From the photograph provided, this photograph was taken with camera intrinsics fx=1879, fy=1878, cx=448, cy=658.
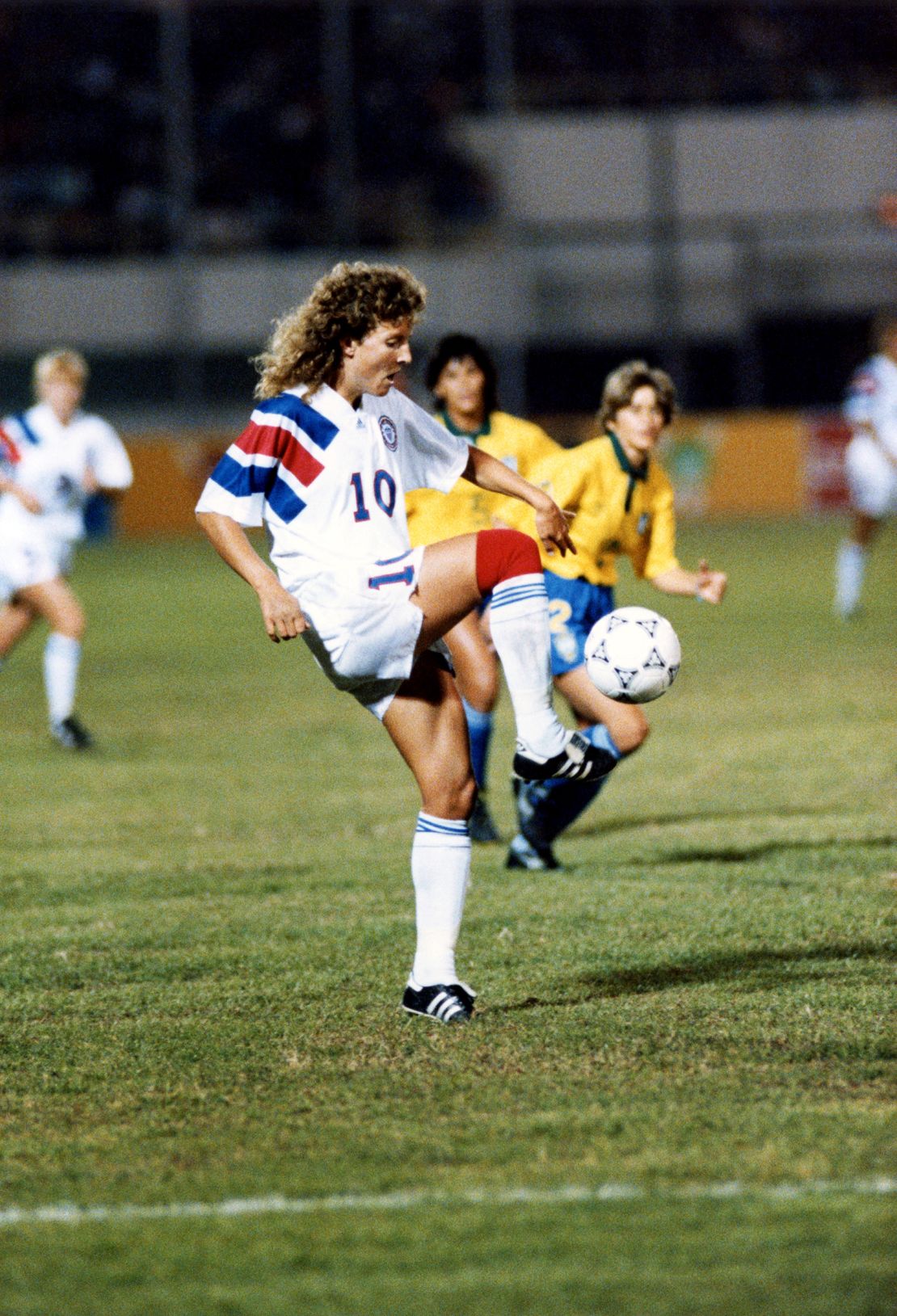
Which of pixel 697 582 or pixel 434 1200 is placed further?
pixel 697 582

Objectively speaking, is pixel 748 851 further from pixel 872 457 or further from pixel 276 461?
pixel 872 457

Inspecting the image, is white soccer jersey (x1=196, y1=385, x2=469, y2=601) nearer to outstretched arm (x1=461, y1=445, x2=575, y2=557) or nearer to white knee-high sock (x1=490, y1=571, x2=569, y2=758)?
white knee-high sock (x1=490, y1=571, x2=569, y2=758)

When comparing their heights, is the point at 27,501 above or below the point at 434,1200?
above

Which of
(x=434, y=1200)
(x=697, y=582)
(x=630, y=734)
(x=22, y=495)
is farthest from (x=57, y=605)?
(x=434, y=1200)

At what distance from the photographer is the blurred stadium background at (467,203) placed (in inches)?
1120

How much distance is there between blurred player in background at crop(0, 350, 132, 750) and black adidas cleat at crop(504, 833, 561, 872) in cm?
414

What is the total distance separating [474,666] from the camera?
7270mm

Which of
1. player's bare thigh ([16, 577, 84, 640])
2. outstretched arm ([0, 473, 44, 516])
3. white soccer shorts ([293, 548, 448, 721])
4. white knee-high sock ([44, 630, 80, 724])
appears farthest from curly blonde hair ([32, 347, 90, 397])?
white soccer shorts ([293, 548, 448, 721])

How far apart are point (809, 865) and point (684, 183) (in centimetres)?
2492

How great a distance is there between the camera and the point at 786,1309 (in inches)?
117

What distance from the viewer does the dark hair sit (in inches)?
299

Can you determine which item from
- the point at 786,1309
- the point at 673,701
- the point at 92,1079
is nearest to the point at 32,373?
the point at 673,701

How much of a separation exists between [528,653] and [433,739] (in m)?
0.33

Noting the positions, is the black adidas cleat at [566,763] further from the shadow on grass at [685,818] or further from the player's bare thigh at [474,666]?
the shadow on grass at [685,818]
